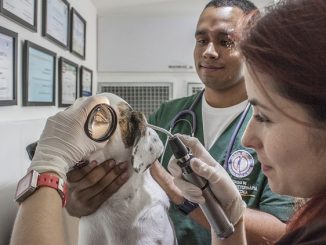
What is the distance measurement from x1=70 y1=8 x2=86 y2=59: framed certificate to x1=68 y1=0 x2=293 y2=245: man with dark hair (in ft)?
3.19

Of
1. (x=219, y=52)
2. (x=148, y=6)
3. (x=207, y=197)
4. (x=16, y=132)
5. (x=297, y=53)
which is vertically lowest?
(x=207, y=197)

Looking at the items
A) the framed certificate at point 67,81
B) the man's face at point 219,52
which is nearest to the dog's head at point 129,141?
the man's face at point 219,52

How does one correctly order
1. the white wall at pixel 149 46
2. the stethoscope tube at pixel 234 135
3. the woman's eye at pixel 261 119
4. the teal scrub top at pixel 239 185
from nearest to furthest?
the woman's eye at pixel 261 119 < the teal scrub top at pixel 239 185 < the stethoscope tube at pixel 234 135 < the white wall at pixel 149 46

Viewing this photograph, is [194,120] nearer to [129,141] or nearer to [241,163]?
[241,163]

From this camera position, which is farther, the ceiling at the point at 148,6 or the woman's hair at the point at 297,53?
the ceiling at the point at 148,6

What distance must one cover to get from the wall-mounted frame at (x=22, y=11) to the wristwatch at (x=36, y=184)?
786mm

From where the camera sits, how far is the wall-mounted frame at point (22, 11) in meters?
1.31

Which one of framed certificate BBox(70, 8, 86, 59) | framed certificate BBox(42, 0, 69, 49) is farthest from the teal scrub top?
framed certificate BBox(70, 8, 86, 59)

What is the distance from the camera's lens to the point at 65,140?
0.85 m

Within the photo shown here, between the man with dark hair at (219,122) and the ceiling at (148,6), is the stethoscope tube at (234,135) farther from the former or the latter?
the ceiling at (148,6)

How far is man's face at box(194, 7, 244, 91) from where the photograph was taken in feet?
4.50

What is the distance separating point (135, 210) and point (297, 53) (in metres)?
0.79

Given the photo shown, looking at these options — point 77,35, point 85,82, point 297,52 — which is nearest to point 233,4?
point 297,52

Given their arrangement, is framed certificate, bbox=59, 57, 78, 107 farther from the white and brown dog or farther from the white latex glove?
the white latex glove
